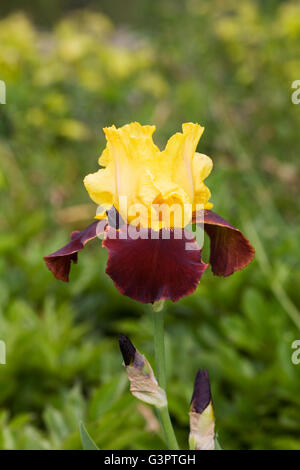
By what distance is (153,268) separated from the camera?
2.16 feet

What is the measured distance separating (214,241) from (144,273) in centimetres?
15

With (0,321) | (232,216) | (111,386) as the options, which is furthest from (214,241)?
(232,216)

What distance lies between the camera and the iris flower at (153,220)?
2.16 feet

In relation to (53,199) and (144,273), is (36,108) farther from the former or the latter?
(144,273)

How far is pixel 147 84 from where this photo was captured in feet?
12.4

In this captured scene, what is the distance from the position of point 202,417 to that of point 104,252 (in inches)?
54.1

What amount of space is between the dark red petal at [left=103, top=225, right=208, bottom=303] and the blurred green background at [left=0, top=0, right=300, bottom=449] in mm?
575

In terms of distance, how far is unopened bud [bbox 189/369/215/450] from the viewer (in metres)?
0.75
